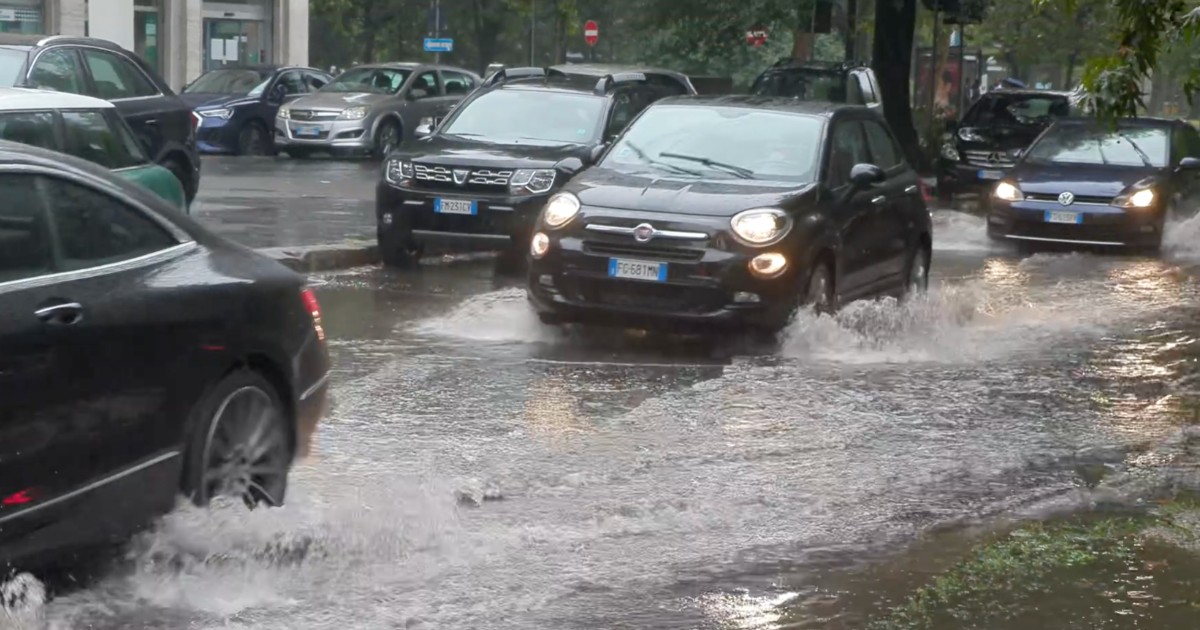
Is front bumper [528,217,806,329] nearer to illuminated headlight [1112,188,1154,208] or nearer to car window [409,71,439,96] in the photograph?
illuminated headlight [1112,188,1154,208]

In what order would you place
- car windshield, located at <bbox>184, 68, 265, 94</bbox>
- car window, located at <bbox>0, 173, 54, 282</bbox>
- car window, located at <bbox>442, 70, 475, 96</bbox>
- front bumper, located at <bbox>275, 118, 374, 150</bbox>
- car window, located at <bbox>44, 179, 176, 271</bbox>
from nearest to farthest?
car window, located at <bbox>0, 173, 54, 282</bbox> → car window, located at <bbox>44, 179, 176, 271</bbox> → front bumper, located at <bbox>275, 118, 374, 150</bbox> → car windshield, located at <bbox>184, 68, 265, 94</bbox> → car window, located at <bbox>442, 70, 475, 96</bbox>

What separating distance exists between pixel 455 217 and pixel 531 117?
1698mm

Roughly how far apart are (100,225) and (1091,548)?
3791mm

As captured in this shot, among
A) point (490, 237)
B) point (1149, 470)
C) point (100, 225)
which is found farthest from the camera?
point (490, 237)

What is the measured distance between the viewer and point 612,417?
9.35 metres

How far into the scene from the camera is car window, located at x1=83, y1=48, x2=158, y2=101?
1619 cm

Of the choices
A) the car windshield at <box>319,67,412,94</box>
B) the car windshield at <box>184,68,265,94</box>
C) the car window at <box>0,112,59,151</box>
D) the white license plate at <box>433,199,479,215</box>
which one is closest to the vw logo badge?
the car window at <box>0,112,59,151</box>

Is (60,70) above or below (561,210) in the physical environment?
above

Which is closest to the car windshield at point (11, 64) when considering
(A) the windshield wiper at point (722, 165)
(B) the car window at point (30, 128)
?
(B) the car window at point (30, 128)

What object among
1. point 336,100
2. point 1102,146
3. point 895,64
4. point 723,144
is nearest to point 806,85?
point 895,64

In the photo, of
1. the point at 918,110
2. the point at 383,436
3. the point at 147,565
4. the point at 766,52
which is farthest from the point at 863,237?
the point at 766,52

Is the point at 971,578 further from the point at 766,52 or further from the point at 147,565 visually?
the point at 766,52

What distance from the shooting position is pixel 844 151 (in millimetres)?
12625

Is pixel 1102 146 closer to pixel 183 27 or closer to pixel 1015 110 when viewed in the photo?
pixel 1015 110
